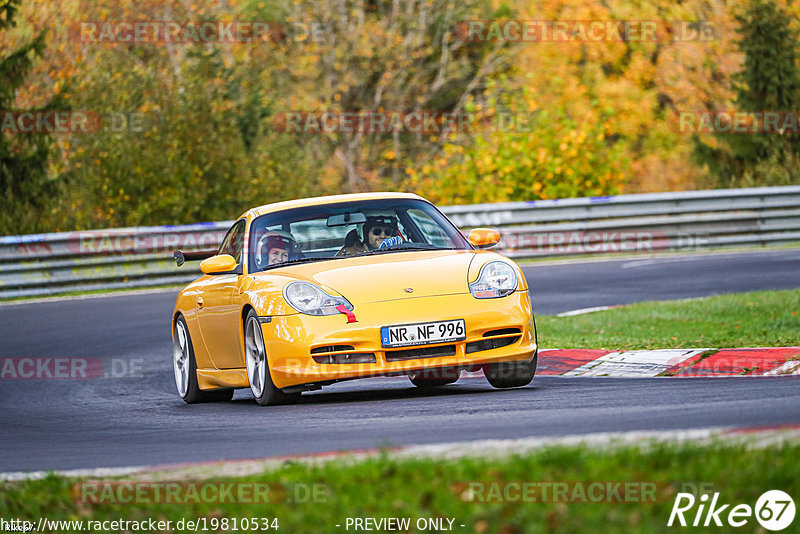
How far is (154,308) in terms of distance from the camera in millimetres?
18484

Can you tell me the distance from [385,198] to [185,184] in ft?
54.9

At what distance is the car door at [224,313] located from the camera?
10.0 m

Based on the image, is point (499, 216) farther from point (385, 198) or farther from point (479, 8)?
point (479, 8)

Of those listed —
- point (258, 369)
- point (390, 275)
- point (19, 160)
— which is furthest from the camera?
point (19, 160)

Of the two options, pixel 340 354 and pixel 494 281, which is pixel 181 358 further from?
pixel 494 281

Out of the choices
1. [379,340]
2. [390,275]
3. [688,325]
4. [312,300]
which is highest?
[390,275]

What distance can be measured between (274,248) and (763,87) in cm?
2382

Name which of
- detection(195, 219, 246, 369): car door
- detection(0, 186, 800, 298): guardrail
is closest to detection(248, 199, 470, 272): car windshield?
detection(195, 219, 246, 369): car door

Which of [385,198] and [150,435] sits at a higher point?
[385,198]

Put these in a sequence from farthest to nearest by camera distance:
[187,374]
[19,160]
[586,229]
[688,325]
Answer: [19,160] → [586,229] → [688,325] → [187,374]

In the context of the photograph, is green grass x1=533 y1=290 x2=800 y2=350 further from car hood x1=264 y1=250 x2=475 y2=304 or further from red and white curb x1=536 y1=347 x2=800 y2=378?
car hood x1=264 y1=250 x2=475 y2=304

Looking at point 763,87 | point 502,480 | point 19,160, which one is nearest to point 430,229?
point 502,480

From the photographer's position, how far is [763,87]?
104 feet

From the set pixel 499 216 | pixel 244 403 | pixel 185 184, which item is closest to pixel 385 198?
pixel 244 403
